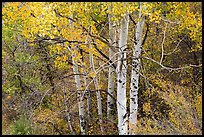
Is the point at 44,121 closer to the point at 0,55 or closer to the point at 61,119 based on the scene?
the point at 61,119

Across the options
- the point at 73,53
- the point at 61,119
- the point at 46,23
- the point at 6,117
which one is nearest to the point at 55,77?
the point at 61,119

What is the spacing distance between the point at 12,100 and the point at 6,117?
1.07 metres

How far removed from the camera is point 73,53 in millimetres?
8094

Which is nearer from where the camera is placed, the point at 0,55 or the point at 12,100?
the point at 0,55

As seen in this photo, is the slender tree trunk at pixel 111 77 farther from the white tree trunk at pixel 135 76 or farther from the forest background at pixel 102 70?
the white tree trunk at pixel 135 76

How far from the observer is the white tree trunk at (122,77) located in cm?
700

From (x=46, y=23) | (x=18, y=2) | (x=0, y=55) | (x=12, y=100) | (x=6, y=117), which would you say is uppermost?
(x=18, y=2)

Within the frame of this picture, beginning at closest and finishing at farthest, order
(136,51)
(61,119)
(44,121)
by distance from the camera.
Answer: (136,51) < (44,121) < (61,119)

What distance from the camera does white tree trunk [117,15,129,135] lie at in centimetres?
700

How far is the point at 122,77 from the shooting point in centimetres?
743

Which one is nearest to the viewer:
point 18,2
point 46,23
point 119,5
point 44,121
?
point 119,5

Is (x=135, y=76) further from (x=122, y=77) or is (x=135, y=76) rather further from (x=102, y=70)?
(x=102, y=70)

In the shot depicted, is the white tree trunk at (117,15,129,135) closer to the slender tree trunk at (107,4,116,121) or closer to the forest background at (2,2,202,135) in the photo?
the forest background at (2,2,202,135)

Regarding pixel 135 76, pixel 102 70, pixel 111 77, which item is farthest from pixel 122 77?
pixel 102 70
